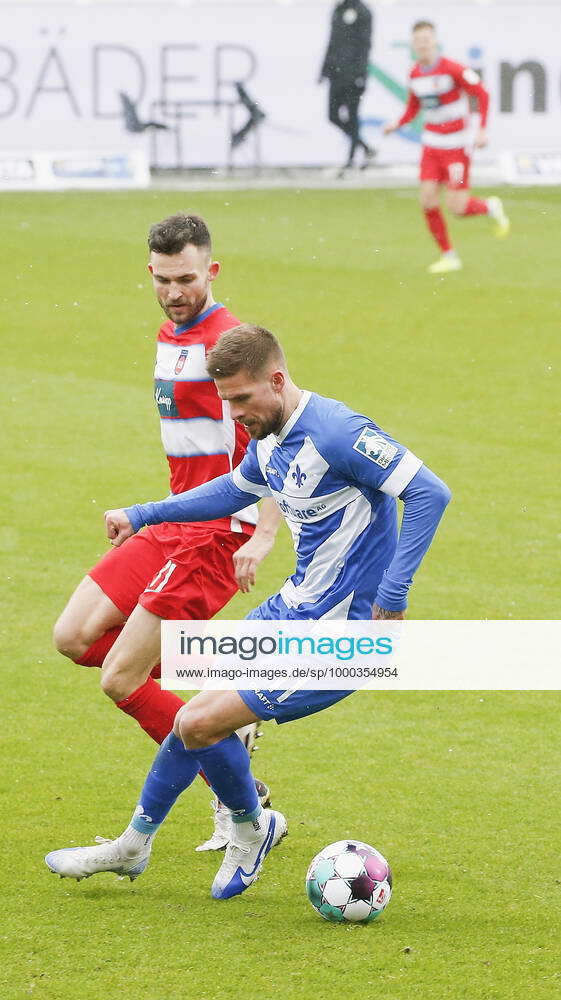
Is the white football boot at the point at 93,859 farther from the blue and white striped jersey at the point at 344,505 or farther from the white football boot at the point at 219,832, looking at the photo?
the blue and white striped jersey at the point at 344,505

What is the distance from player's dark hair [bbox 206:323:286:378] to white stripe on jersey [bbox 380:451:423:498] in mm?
511

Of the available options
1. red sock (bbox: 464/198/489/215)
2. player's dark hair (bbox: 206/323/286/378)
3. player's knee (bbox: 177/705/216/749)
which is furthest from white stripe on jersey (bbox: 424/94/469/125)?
player's knee (bbox: 177/705/216/749)

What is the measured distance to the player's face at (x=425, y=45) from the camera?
56.3 feet

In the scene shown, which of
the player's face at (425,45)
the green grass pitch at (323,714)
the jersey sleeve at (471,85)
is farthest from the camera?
the player's face at (425,45)

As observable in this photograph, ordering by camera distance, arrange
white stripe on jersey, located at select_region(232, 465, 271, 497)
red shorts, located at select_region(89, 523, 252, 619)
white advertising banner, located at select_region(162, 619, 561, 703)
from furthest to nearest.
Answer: red shorts, located at select_region(89, 523, 252, 619), white stripe on jersey, located at select_region(232, 465, 271, 497), white advertising banner, located at select_region(162, 619, 561, 703)

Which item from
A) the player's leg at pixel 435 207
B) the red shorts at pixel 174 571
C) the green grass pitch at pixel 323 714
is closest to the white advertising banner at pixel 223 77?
the green grass pitch at pixel 323 714

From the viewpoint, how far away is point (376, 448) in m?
4.41

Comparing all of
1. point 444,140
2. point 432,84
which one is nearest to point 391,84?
point 432,84

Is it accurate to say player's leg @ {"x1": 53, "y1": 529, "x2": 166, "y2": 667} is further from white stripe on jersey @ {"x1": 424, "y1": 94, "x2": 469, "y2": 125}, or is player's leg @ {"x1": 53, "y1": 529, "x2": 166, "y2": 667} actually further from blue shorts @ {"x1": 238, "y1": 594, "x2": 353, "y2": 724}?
white stripe on jersey @ {"x1": 424, "y1": 94, "x2": 469, "y2": 125}

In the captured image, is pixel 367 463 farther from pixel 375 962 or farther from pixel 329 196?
pixel 329 196

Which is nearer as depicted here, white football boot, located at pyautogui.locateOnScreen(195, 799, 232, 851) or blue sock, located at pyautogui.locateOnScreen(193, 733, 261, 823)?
blue sock, located at pyautogui.locateOnScreen(193, 733, 261, 823)

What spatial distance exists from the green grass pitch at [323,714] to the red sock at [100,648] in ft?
1.84

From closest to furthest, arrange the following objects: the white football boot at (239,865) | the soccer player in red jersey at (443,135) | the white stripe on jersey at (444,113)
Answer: the white football boot at (239,865)
the soccer player in red jersey at (443,135)
the white stripe on jersey at (444,113)

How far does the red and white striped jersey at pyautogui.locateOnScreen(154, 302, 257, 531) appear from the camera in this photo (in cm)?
551
